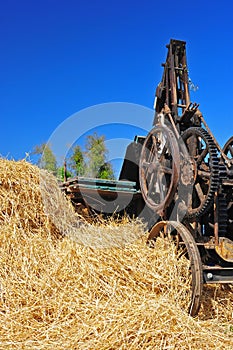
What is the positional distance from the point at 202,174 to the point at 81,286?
1763 mm

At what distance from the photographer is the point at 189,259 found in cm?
389

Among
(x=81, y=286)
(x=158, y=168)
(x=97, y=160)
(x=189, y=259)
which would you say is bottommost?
(x=81, y=286)

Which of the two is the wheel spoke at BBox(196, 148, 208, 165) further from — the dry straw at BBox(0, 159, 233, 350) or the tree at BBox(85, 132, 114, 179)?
the tree at BBox(85, 132, 114, 179)

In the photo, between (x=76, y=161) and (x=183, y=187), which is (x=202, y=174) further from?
(x=76, y=161)

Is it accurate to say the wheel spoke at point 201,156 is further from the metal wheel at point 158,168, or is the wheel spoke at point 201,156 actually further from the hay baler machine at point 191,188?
the metal wheel at point 158,168

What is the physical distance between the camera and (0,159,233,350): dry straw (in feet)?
9.87

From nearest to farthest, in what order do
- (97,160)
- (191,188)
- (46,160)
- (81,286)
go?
1. (81,286)
2. (191,188)
3. (46,160)
4. (97,160)

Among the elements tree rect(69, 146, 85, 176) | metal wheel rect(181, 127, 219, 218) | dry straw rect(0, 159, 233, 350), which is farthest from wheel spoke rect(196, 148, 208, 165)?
tree rect(69, 146, 85, 176)

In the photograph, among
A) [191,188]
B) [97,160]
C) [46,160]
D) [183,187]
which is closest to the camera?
[191,188]

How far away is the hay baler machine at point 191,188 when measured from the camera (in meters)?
3.86

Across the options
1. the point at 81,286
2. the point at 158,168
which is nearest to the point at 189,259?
the point at 81,286

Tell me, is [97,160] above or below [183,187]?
above

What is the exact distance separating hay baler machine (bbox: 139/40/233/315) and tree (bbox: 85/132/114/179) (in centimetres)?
466

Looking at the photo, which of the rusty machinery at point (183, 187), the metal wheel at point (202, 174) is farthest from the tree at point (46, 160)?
the metal wheel at point (202, 174)
